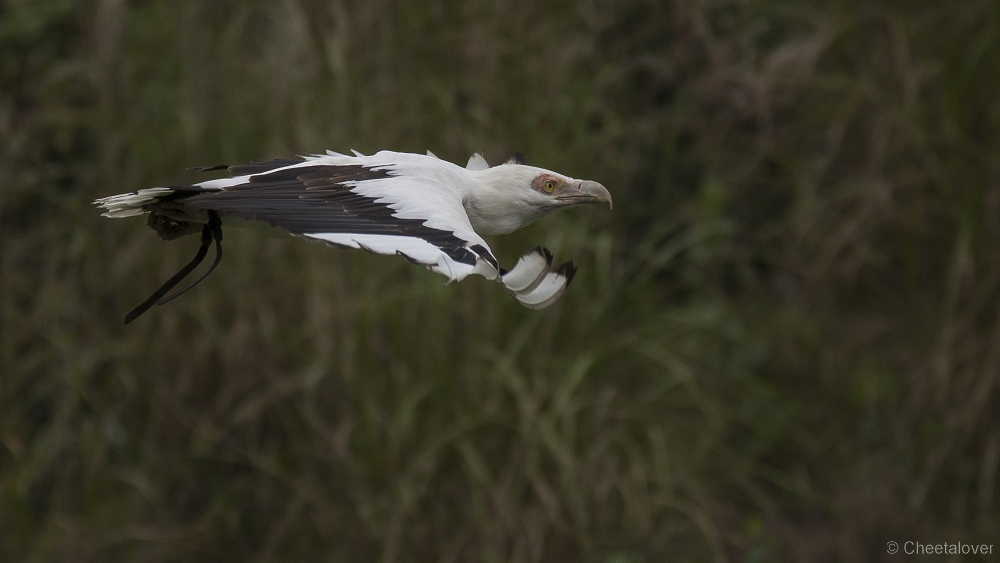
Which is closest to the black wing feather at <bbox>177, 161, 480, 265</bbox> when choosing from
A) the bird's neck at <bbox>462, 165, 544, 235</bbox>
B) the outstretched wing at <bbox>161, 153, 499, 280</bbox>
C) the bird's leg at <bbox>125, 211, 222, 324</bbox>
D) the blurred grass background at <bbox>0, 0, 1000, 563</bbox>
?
the outstretched wing at <bbox>161, 153, 499, 280</bbox>

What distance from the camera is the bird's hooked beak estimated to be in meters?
3.40

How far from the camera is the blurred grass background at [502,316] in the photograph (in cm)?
534

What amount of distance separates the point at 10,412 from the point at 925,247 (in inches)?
196

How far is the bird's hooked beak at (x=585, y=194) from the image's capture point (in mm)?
3396

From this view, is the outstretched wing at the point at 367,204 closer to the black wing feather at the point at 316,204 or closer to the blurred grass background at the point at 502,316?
the black wing feather at the point at 316,204

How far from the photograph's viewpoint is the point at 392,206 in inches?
108

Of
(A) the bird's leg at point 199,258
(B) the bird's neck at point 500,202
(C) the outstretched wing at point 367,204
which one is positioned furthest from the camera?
(B) the bird's neck at point 500,202

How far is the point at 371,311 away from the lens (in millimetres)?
5406

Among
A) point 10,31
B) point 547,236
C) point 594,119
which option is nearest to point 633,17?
point 594,119

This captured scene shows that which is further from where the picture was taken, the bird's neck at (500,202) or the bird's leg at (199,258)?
the bird's neck at (500,202)

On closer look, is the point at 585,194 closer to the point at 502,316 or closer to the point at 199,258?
the point at 199,258

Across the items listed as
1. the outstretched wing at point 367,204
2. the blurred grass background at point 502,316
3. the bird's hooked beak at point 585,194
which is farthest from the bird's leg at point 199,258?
the blurred grass background at point 502,316

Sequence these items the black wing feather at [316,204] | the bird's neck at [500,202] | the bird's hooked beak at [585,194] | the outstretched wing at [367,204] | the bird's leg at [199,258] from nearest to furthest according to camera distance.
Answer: the outstretched wing at [367,204] < the black wing feather at [316,204] < the bird's leg at [199,258] < the bird's neck at [500,202] < the bird's hooked beak at [585,194]

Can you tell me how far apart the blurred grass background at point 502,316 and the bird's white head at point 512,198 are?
1976mm
